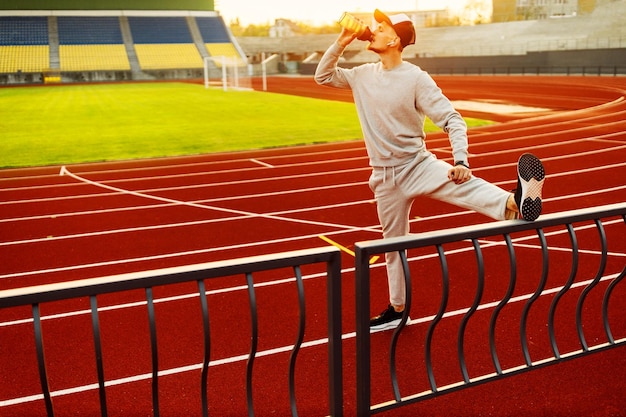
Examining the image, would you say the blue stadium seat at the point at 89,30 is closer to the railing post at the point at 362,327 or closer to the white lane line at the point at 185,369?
the white lane line at the point at 185,369


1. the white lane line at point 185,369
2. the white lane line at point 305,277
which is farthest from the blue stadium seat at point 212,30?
the white lane line at point 185,369

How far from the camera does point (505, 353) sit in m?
4.44

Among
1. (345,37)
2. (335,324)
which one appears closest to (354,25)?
(345,37)

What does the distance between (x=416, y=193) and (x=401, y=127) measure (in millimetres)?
458

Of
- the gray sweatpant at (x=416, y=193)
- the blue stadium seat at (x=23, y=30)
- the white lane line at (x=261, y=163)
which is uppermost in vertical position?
the blue stadium seat at (x=23, y=30)

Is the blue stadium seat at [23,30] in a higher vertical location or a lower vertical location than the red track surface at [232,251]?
higher

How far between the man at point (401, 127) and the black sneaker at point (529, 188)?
0.93 feet

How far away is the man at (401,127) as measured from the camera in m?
3.84

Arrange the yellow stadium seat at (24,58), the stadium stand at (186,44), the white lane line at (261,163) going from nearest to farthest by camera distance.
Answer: the white lane line at (261,163)
the stadium stand at (186,44)
the yellow stadium seat at (24,58)

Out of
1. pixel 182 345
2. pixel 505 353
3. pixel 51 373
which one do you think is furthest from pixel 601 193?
pixel 51 373

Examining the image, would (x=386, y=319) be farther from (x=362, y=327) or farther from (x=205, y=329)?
(x=205, y=329)

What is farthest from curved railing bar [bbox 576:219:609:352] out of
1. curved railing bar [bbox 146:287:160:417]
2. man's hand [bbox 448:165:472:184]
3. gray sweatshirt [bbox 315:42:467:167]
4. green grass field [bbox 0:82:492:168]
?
green grass field [bbox 0:82:492:168]

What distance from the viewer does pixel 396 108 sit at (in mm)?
4051

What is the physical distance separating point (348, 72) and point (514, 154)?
9.46 meters
